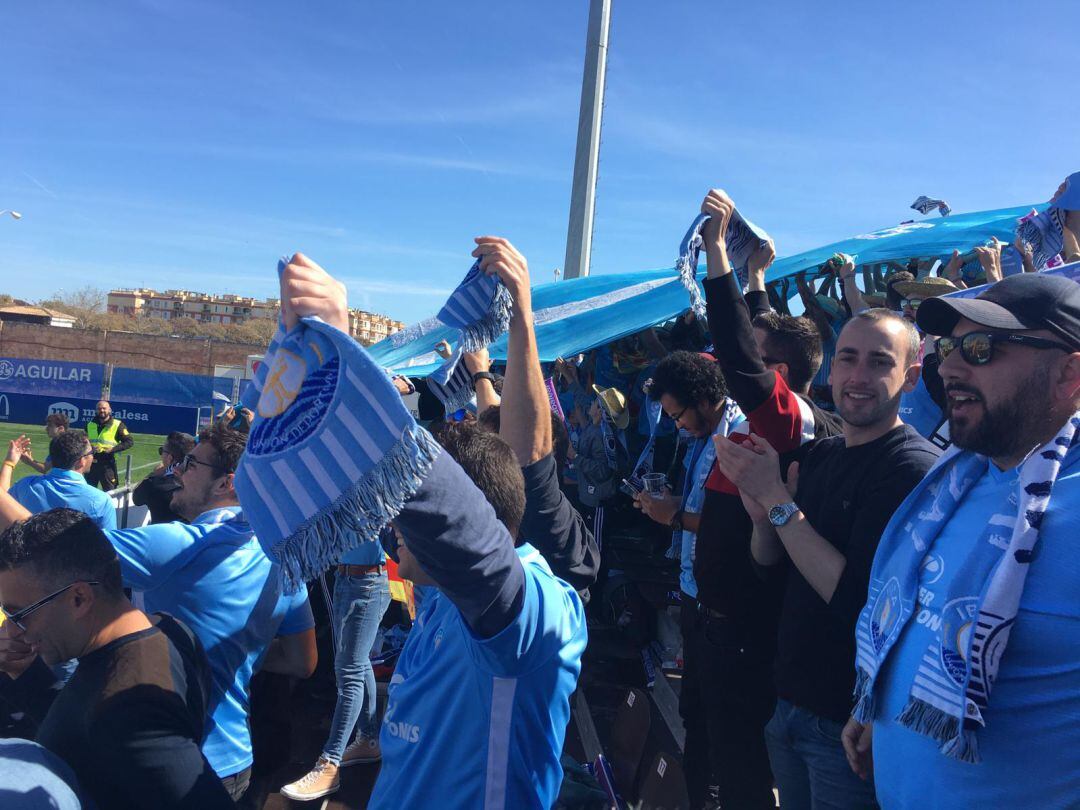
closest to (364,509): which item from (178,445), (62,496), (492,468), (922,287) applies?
(492,468)

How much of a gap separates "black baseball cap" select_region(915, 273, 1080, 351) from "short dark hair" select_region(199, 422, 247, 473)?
2.52 m

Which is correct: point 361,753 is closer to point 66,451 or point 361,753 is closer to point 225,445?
point 225,445

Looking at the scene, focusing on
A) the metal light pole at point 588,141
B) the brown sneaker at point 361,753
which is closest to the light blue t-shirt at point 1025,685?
the brown sneaker at point 361,753

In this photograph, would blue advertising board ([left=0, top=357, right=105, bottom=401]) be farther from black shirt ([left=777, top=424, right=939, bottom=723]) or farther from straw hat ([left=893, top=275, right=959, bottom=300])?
black shirt ([left=777, top=424, right=939, bottom=723])

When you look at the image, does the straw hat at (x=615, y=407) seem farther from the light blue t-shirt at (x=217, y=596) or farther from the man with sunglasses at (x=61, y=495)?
the light blue t-shirt at (x=217, y=596)

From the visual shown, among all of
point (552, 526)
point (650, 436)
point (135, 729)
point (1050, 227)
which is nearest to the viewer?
point (135, 729)

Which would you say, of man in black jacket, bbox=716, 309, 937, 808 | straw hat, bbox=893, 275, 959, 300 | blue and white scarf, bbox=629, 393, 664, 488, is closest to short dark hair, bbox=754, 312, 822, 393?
man in black jacket, bbox=716, 309, 937, 808

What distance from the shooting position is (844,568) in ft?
6.54

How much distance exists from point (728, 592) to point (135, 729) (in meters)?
1.88

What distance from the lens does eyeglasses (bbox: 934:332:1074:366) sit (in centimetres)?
153

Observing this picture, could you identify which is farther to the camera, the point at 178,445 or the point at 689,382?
the point at 178,445

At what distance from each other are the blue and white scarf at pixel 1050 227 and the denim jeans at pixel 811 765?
2308 mm

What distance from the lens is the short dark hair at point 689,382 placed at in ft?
10.3

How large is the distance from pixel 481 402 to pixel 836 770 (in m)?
1.65
